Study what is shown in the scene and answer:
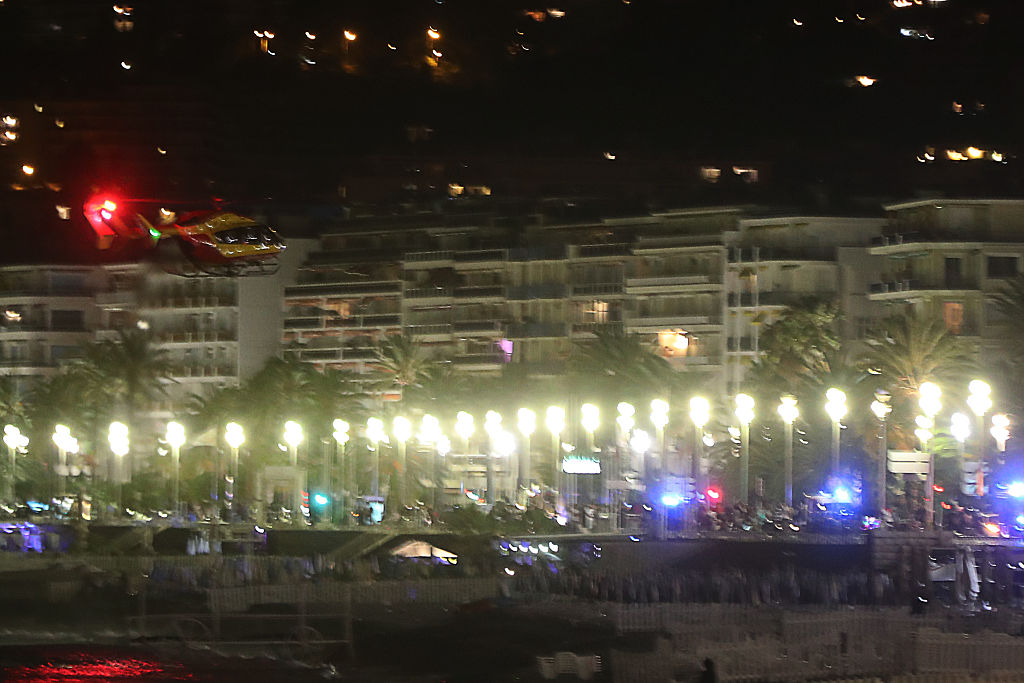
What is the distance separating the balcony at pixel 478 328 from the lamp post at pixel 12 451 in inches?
904

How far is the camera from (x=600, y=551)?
4294 cm

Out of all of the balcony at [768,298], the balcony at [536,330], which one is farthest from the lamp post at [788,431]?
the balcony at [536,330]

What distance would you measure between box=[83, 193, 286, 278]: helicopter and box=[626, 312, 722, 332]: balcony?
29323mm

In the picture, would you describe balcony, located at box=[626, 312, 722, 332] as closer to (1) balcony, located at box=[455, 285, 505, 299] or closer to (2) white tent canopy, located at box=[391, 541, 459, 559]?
(1) balcony, located at box=[455, 285, 505, 299]

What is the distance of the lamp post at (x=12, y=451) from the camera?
63062mm

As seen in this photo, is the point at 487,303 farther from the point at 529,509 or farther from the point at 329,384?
the point at 529,509

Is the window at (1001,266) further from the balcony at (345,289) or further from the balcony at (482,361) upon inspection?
the balcony at (345,289)

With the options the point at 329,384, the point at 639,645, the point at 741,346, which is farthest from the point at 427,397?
the point at 639,645

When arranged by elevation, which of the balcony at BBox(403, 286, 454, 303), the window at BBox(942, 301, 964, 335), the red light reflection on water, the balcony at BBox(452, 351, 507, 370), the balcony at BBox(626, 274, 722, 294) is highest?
the balcony at BBox(403, 286, 454, 303)

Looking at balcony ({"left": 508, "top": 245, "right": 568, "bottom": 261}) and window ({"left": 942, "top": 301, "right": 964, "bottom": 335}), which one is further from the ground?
balcony ({"left": 508, "top": 245, "right": 568, "bottom": 261})

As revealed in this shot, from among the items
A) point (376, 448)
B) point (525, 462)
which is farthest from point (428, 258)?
point (376, 448)

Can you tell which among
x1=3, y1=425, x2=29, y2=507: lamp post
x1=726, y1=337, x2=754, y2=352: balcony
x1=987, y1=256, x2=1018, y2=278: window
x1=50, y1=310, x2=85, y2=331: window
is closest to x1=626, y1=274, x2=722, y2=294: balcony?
x1=726, y1=337, x2=754, y2=352: balcony

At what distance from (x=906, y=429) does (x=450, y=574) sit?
2280 cm

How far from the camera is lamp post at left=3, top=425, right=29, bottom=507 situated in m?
63.1
